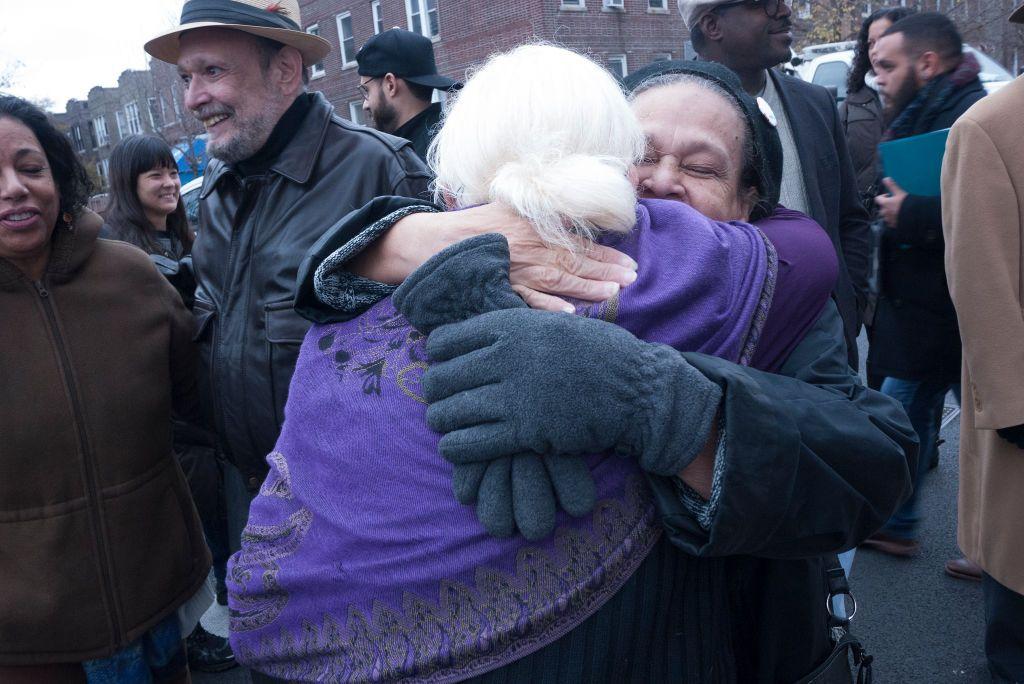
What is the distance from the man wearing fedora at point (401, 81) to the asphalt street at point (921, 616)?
115 inches

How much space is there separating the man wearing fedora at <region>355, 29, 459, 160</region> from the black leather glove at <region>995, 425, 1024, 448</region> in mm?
3380

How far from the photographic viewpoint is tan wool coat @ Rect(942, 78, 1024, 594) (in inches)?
86.4

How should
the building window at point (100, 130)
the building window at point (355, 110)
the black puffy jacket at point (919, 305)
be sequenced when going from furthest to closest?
the building window at point (100, 130)
the building window at point (355, 110)
the black puffy jacket at point (919, 305)

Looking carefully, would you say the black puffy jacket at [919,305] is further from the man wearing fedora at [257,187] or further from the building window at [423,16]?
the building window at [423,16]

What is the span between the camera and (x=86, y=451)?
217 cm

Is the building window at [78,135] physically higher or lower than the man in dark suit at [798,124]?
lower

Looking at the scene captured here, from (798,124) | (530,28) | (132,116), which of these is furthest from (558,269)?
(132,116)

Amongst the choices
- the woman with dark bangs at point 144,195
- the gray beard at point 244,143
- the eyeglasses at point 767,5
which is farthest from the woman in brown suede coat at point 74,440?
the eyeglasses at point 767,5

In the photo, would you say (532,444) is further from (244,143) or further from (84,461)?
(244,143)

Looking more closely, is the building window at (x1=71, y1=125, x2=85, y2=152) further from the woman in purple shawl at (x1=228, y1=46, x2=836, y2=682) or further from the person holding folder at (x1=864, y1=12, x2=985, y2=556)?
the woman in purple shawl at (x1=228, y1=46, x2=836, y2=682)

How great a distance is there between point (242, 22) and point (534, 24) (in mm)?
19850

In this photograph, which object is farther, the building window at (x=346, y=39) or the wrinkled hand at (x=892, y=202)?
the building window at (x=346, y=39)

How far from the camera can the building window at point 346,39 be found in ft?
90.6

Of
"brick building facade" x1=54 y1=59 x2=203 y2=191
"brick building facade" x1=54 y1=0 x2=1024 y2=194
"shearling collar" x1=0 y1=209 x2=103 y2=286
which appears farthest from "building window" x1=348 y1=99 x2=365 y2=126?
"shearling collar" x1=0 y1=209 x2=103 y2=286
